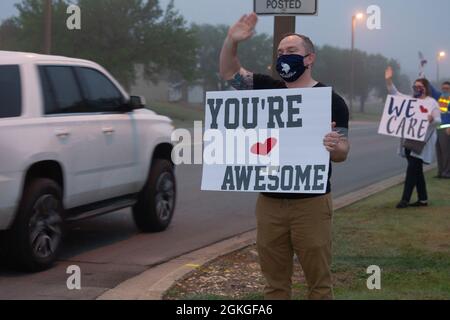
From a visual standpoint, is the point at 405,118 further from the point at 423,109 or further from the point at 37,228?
the point at 37,228

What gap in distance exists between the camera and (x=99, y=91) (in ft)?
26.6

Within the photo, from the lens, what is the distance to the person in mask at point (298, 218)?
167 inches

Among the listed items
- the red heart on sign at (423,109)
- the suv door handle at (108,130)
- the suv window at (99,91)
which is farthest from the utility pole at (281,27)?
the red heart on sign at (423,109)

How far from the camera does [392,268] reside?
6.55 m

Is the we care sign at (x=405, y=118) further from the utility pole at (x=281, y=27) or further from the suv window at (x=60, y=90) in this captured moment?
the suv window at (x=60, y=90)

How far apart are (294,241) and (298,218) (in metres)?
0.16

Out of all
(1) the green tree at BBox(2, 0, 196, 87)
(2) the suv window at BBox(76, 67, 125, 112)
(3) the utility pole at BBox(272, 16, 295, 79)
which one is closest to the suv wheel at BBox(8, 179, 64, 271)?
(2) the suv window at BBox(76, 67, 125, 112)

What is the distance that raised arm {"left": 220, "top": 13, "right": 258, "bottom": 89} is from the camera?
4488 millimetres

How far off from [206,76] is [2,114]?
210 ft

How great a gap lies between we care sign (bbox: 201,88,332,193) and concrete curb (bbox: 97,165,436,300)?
5.25 feet

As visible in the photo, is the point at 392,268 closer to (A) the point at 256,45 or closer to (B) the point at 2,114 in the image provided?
(B) the point at 2,114

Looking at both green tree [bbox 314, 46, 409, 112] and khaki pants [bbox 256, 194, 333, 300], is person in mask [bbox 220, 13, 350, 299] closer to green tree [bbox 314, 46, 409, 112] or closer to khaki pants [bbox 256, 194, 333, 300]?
khaki pants [bbox 256, 194, 333, 300]

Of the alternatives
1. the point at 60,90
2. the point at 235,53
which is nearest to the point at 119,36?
the point at 60,90
